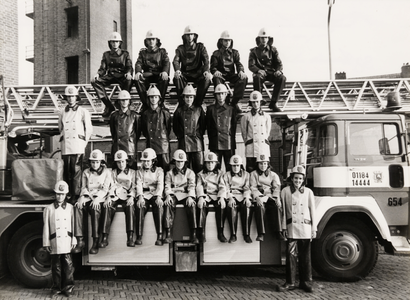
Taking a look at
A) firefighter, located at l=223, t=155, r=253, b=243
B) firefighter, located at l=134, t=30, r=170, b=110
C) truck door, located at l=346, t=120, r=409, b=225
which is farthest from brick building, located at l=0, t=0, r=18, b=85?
truck door, located at l=346, t=120, r=409, b=225

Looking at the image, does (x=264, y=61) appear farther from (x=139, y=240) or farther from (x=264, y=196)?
(x=139, y=240)

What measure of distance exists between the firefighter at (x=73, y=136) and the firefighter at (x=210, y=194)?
205 centimetres

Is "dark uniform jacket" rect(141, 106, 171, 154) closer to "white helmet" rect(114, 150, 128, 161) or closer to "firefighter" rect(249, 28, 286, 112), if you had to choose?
"white helmet" rect(114, 150, 128, 161)

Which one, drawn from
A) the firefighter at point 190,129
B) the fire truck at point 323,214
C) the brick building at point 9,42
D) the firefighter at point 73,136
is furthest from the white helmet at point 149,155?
the brick building at point 9,42

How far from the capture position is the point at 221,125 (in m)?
6.59

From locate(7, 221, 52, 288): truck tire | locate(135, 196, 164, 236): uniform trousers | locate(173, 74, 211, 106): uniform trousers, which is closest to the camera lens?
locate(135, 196, 164, 236): uniform trousers

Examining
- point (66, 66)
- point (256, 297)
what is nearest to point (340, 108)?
point (256, 297)

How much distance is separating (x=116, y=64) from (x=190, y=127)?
2.20 meters

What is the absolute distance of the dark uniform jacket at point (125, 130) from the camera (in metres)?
6.49

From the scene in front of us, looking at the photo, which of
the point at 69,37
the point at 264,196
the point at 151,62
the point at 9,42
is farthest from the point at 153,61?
the point at 69,37

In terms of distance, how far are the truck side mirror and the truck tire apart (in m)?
5.60

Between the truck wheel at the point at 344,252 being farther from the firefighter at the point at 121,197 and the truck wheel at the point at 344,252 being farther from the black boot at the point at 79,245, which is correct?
the black boot at the point at 79,245

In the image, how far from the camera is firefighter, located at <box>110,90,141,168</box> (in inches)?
255

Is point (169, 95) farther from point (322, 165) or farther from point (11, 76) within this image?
point (11, 76)
